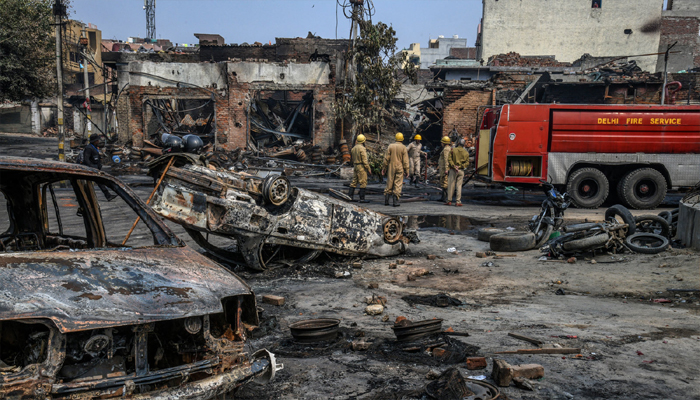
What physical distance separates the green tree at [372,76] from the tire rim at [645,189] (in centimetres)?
1177

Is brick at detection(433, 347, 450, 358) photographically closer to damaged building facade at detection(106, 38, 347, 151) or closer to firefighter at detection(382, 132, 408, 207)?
firefighter at detection(382, 132, 408, 207)

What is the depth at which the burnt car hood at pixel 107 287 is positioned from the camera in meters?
2.40

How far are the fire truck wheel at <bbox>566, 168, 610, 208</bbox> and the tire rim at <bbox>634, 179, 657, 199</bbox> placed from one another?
75cm

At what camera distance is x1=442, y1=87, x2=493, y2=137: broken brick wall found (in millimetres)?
23266

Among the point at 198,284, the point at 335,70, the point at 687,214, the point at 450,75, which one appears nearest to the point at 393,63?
the point at 335,70

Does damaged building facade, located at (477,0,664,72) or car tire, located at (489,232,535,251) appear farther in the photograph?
damaged building facade, located at (477,0,664,72)

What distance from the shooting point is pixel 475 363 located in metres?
3.64

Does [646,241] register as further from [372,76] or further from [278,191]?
[372,76]

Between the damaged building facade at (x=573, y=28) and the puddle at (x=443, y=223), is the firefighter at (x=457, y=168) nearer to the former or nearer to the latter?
the puddle at (x=443, y=223)

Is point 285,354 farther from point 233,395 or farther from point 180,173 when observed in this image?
point 180,173

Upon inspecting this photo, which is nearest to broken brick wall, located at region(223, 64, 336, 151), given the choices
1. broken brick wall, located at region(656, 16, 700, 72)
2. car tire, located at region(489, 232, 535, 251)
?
car tire, located at region(489, 232, 535, 251)

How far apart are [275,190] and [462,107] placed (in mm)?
18360

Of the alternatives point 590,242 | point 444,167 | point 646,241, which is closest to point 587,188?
point 444,167

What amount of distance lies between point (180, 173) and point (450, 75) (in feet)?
76.7
